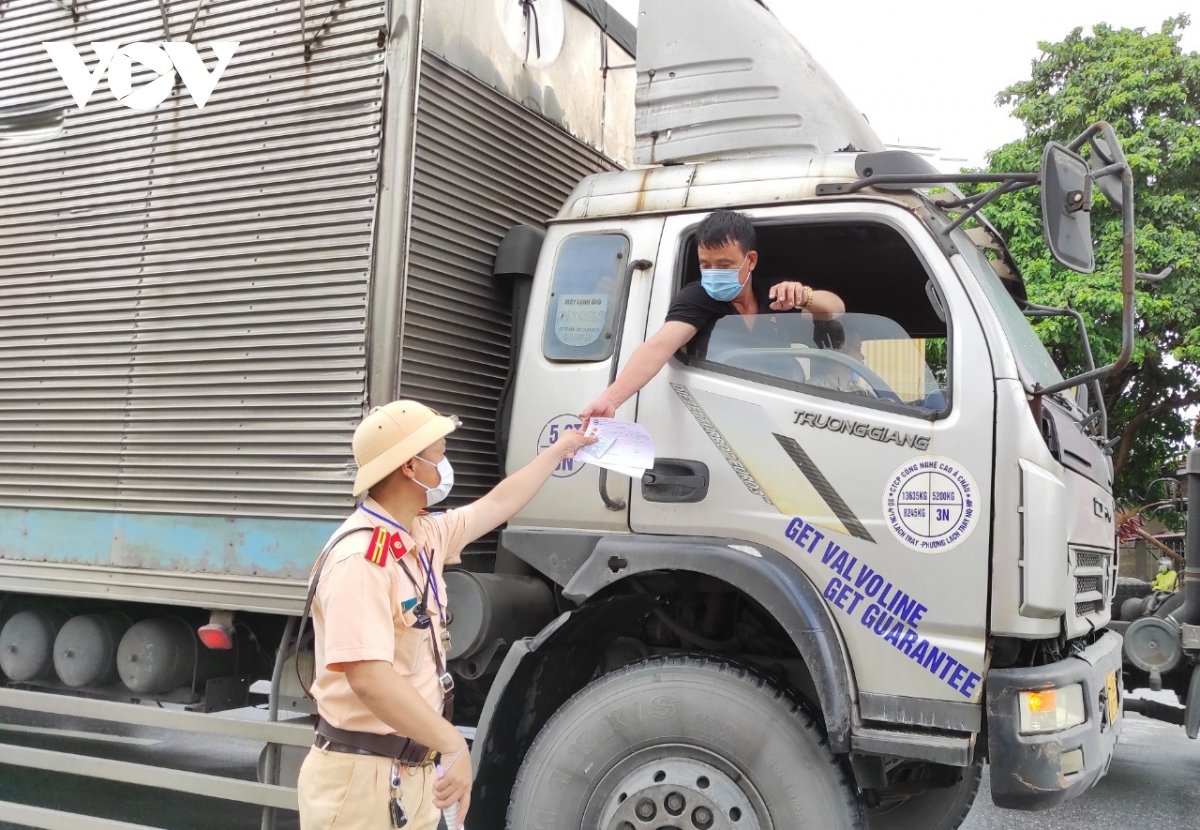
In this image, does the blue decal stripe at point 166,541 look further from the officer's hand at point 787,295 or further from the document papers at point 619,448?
the officer's hand at point 787,295

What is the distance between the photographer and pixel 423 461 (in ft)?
7.72

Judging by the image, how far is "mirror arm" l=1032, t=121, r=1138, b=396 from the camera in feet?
8.84

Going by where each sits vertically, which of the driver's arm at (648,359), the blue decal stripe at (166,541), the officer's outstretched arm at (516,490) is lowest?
the blue decal stripe at (166,541)

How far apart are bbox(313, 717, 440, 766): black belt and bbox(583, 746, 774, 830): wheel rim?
41.4 inches

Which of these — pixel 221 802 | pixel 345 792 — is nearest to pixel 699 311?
pixel 345 792

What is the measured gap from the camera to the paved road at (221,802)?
5443 millimetres

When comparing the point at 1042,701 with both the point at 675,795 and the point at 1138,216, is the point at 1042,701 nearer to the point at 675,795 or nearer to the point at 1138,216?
the point at 675,795

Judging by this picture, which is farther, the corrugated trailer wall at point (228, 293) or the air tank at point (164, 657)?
the air tank at point (164, 657)

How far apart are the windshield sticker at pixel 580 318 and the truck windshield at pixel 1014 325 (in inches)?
48.7

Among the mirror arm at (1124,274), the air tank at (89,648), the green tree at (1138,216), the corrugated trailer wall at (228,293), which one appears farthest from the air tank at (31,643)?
the green tree at (1138,216)

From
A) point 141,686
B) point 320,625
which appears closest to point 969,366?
point 320,625

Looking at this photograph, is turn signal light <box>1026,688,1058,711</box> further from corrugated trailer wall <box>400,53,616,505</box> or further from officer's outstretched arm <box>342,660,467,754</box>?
corrugated trailer wall <box>400,53,616,505</box>

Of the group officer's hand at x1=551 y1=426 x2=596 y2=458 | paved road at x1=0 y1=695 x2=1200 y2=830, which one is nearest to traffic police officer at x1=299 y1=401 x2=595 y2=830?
officer's hand at x1=551 y1=426 x2=596 y2=458

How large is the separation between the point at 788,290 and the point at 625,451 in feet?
2.63
